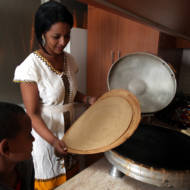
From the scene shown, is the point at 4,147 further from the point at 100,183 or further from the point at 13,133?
the point at 100,183

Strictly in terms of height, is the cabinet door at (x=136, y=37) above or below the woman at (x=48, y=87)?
above

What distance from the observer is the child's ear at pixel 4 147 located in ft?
1.49

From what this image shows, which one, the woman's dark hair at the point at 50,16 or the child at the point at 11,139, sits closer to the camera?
the child at the point at 11,139

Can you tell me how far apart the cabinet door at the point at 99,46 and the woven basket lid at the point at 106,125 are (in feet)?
2.46

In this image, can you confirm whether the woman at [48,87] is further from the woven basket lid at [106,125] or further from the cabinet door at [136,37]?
the cabinet door at [136,37]

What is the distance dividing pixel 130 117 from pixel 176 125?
513 mm

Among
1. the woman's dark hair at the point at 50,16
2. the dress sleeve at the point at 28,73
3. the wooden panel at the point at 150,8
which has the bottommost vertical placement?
the dress sleeve at the point at 28,73

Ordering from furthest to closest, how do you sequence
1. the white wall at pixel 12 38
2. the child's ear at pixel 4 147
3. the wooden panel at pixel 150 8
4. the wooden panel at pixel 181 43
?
the wooden panel at pixel 181 43 → the white wall at pixel 12 38 → the child's ear at pixel 4 147 → the wooden panel at pixel 150 8

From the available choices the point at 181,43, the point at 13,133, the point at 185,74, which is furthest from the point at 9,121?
the point at 185,74

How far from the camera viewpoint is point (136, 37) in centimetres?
127

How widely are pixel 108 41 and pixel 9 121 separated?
1.14m

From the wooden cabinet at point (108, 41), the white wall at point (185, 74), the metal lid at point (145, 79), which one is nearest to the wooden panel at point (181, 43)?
the white wall at point (185, 74)

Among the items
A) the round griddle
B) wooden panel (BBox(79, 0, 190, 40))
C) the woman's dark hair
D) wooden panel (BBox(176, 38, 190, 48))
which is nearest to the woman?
the woman's dark hair

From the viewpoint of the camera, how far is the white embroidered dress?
2.66 feet
